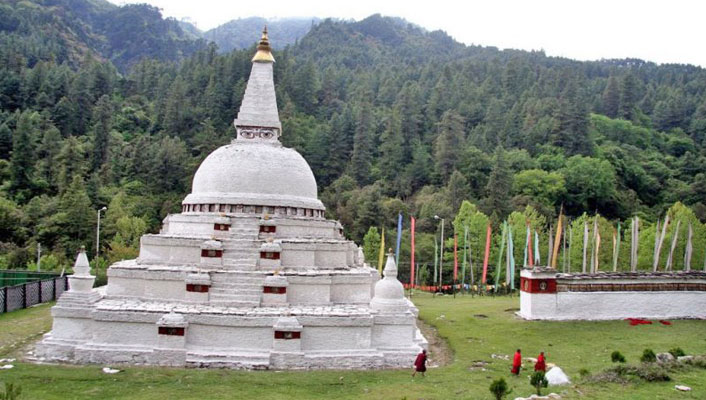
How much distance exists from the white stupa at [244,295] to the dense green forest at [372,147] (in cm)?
2189

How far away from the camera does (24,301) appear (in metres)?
30.6

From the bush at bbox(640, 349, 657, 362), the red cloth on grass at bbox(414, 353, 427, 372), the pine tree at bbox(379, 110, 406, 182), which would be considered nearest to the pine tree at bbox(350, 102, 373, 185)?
the pine tree at bbox(379, 110, 406, 182)

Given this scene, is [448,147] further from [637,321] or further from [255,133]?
[637,321]

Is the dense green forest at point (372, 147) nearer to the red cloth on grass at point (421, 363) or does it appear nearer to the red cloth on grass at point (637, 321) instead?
the red cloth on grass at point (637, 321)

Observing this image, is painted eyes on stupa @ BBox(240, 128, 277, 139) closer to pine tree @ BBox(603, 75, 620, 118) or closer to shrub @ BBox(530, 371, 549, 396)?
shrub @ BBox(530, 371, 549, 396)

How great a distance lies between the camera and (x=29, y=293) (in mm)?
31062

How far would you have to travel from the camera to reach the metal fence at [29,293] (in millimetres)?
28953

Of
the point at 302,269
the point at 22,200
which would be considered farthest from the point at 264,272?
the point at 22,200

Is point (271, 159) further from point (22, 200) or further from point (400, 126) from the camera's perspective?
point (400, 126)

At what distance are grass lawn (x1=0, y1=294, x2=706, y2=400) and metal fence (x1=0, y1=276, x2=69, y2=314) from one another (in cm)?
260

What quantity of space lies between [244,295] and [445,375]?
Answer: 7.48m

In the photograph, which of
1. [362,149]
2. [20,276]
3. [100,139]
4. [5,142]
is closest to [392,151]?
[362,149]

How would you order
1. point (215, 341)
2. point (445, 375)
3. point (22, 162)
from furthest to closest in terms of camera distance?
point (22, 162) → point (215, 341) → point (445, 375)

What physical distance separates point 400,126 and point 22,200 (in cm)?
4394
